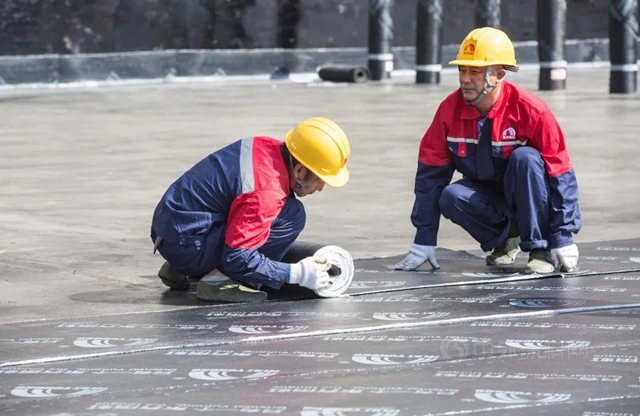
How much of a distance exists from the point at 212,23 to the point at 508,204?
1572 cm

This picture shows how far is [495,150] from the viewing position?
255 inches

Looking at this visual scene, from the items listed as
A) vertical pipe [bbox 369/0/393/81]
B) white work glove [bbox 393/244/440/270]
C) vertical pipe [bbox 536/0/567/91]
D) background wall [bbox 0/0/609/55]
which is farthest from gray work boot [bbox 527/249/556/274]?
vertical pipe [bbox 369/0/393/81]

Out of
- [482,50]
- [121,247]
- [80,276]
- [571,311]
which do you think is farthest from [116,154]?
[571,311]

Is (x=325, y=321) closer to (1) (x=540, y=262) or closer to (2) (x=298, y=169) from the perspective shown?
(2) (x=298, y=169)

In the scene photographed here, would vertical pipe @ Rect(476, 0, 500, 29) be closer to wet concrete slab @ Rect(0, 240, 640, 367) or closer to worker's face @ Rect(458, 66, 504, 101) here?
wet concrete slab @ Rect(0, 240, 640, 367)

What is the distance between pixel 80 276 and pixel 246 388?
249cm

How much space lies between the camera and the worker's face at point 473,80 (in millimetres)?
6352

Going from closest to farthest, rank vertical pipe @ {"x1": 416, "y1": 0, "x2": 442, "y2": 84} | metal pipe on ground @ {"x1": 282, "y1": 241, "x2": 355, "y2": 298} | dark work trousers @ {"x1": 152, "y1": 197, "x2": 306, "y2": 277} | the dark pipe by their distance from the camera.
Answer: dark work trousers @ {"x1": 152, "y1": 197, "x2": 306, "y2": 277} → metal pipe on ground @ {"x1": 282, "y1": 241, "x2": 355, "y2": 298} → vertical pipe @ {"x1": 416, "y1": 0, "x2": 442, "y2": 84} → the dark pipe

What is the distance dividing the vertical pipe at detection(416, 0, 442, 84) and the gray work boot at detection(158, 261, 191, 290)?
1411 cm

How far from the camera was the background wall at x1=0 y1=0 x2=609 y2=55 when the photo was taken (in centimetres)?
2016

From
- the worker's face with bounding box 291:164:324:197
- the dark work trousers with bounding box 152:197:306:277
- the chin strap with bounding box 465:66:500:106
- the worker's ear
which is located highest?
the chin strap with bounding box 465:66:500:106

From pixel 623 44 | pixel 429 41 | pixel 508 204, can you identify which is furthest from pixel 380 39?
pixel 508 204

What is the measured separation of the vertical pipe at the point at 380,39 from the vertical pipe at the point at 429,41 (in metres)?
0.74

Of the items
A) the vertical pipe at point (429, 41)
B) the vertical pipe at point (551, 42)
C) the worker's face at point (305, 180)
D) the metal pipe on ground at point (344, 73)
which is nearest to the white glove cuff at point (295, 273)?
the worker's face at point (305, 180)
